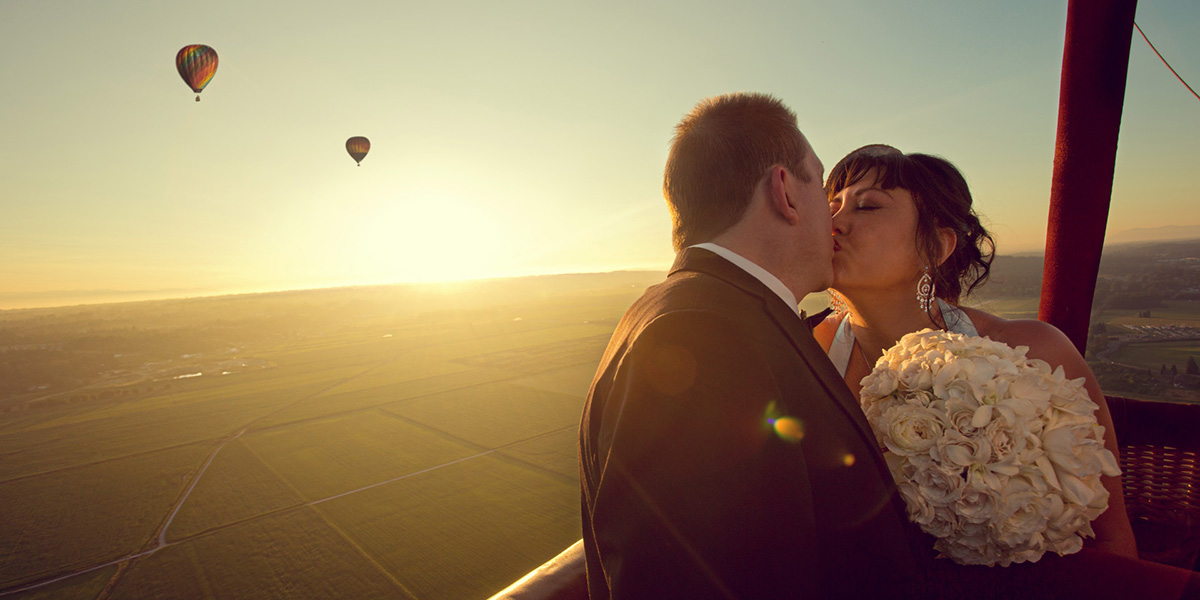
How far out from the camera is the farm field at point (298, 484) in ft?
80.3

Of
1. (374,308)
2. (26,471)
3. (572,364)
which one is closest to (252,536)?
(26,471)

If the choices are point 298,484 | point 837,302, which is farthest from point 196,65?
point 837,302

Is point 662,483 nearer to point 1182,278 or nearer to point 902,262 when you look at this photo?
point 902,262

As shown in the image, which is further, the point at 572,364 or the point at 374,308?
the point at 374,308

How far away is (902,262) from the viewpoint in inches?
142

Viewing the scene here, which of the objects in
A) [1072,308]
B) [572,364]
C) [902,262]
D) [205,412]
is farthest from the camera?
[572,364]

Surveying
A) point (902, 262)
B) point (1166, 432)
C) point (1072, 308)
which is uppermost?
point (902, 262)

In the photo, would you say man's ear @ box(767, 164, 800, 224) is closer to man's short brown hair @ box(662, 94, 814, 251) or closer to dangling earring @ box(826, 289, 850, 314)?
man's short brown hair @ box(662, 94, 814, 251)

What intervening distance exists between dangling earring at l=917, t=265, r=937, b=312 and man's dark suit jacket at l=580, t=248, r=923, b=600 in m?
2.51

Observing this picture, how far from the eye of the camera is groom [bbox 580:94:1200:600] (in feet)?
4.42

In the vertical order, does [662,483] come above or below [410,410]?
above

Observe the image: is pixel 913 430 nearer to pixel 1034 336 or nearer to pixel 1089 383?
pixel 1089 383

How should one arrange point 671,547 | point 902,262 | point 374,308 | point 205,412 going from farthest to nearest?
1. point 374,308
2. point 205,412
3. point 902,262
4. point 671,547

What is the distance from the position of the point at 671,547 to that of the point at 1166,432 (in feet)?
12.1
